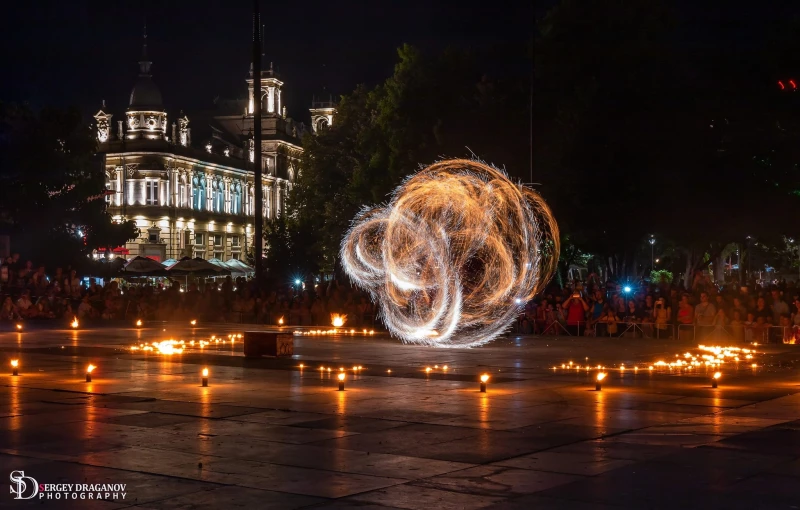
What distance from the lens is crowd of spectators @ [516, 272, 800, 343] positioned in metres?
28.4

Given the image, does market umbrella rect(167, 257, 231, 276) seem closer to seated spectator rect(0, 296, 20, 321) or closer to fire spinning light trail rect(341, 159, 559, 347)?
seated spectator rect(0, 296, 20, 321)

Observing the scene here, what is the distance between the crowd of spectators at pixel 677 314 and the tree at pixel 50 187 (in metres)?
33.0

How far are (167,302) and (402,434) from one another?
1180 inches

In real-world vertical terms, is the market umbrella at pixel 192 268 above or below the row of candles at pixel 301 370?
above

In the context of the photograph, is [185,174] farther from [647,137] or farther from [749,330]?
[749,330]

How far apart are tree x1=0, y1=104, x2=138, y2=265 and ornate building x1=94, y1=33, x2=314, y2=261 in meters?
38.3

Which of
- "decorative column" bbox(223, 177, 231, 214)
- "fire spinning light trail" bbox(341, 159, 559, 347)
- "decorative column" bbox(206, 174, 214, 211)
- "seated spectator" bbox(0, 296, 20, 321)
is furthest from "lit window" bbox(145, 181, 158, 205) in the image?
"fire spinning light trail" bbox(341, 159, 559, 347)

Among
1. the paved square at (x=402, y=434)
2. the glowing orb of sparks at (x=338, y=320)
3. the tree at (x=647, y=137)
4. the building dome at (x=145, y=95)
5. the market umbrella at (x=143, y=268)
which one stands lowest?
the paved square at (x=402, y=434)

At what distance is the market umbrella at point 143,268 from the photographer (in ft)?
181

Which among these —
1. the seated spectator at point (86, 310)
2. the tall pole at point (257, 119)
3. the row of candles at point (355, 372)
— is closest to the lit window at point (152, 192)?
the seated spectator at point (86, 310)

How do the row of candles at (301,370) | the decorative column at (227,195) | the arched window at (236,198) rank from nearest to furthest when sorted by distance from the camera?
1. the row of candles at (301,370)
2. the decorative column at (227,195)
3. the arched window at (236,198)

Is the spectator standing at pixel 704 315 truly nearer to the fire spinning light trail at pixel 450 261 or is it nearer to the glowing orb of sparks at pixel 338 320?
the fire spinning light trail at pixel 450 261

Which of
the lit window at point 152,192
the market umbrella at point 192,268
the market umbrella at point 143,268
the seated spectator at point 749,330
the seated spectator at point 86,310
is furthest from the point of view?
the lit window at point 152,192

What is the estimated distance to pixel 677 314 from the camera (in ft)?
99.3
